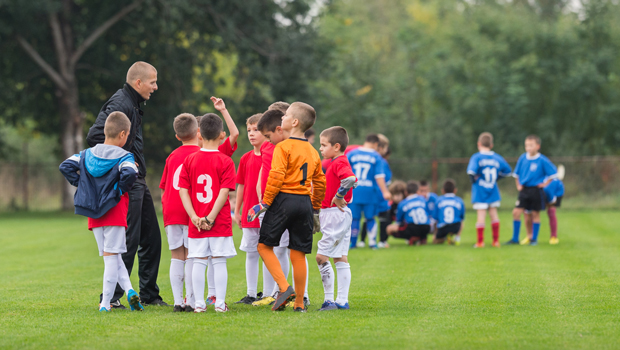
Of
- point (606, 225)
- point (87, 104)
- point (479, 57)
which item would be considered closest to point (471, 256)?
point (606, 225)

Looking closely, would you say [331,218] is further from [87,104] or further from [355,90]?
[355,90]

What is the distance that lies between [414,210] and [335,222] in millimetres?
6354

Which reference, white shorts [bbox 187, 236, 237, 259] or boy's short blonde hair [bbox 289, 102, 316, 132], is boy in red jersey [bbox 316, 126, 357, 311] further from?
white shorts [bbox 187, 236, 237, 259]

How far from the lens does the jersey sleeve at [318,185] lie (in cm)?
600

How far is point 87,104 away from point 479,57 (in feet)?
59.3

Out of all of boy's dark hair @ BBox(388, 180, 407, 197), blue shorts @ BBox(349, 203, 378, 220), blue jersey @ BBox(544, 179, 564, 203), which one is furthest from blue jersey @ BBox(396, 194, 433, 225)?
blue jersey @ BBox(544, 179, 564, 203)

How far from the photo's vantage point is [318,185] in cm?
604

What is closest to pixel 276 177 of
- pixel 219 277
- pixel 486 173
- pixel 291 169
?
pixel 291 169

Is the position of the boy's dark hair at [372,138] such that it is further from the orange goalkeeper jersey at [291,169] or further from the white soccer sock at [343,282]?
the orange goalkeeper jersey at [291,169]

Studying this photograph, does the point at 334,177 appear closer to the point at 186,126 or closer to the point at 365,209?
the point at 186,126

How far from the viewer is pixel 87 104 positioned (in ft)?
83.7

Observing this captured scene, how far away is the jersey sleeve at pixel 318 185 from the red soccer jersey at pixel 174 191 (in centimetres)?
119

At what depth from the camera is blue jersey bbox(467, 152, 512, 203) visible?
39.5ft

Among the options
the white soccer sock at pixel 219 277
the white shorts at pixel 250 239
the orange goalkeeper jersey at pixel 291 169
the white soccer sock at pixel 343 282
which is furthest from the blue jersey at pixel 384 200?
the white soccer sock at pixel 219 277
